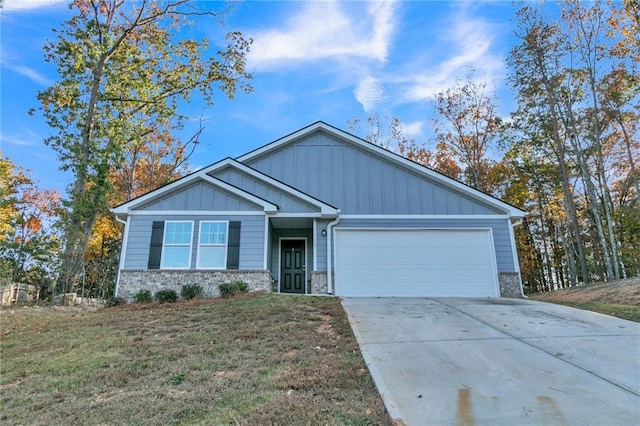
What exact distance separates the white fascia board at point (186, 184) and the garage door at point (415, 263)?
2.57 m

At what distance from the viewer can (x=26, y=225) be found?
67.9 feet

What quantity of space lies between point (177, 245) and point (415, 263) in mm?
7186

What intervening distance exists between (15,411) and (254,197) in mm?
8005

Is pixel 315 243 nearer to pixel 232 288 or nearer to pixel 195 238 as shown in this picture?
pixel 232 288

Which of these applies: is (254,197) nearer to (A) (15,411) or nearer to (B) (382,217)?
(B) (382,217)

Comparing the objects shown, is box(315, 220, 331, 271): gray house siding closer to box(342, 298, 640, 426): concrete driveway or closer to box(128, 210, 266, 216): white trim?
box(128, 210, 266, 216): white trim

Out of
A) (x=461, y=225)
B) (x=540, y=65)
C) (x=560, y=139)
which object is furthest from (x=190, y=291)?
(x=560, y=139)

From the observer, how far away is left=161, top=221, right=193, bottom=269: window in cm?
1098

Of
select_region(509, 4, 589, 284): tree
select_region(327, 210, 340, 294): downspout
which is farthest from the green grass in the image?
select_region(509, 4, 589, 284): tree

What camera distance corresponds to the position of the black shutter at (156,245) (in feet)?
35.9

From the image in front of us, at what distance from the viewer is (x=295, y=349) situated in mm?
5383

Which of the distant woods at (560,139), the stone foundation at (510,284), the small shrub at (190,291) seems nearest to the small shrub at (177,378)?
the small shrub at (190,291)

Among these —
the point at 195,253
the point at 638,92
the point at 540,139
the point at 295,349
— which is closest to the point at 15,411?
the point at 295,349

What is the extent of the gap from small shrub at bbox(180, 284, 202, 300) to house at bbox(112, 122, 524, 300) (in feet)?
0.59
